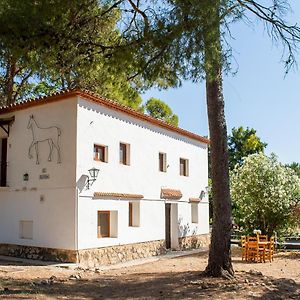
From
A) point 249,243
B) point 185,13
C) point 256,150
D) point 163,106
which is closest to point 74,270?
point 249,243

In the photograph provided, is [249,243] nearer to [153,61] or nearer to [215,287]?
[215,287]

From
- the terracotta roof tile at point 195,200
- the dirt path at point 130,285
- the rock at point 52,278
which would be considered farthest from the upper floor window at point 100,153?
the terracotta roof tile at point 195,200

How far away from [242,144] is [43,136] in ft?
101

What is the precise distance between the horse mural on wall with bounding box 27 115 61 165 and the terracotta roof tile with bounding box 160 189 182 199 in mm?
5303

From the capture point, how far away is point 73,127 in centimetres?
1345

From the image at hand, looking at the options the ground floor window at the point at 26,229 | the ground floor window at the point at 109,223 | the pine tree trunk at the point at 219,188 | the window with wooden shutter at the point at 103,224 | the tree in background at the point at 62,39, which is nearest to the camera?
the tree in background at the point at 62,39

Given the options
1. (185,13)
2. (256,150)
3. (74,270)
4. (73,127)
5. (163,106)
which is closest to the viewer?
(185,13)

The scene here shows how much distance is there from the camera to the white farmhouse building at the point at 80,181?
13391 mm

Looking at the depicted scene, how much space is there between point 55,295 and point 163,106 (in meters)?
24.0

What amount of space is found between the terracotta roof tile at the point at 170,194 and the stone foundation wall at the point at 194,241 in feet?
6.38

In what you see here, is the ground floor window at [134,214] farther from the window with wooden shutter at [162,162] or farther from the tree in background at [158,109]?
the tree in background at [158,109]

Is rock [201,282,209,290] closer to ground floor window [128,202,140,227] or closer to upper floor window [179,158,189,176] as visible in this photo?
ground floor window [128,202,140,227]

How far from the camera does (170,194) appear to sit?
17.7 metres

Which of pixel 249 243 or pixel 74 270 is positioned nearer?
pixel 74 270
